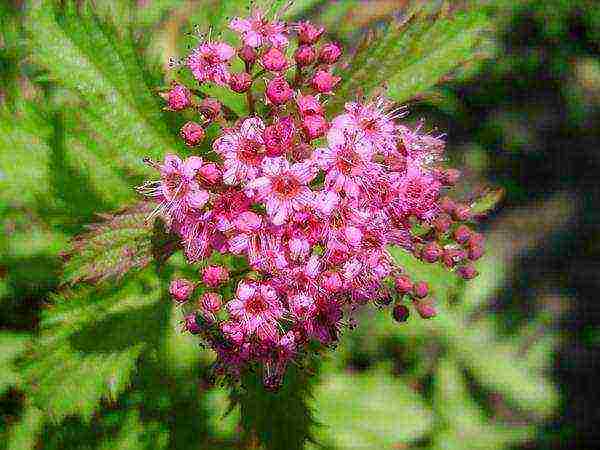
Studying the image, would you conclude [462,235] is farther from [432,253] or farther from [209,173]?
[209,173]

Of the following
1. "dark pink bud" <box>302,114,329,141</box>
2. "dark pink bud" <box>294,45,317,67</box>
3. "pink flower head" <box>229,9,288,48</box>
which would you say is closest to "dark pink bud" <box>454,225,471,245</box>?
"dark pink bud" <box>302,114,329,141</box>

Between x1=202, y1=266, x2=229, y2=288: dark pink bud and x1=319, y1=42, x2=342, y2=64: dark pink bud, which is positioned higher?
x1=319, y1=42, x2=342, y2=64: dark pink bud

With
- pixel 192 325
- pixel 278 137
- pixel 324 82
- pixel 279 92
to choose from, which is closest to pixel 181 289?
pixel 192 325

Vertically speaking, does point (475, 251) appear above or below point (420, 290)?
above

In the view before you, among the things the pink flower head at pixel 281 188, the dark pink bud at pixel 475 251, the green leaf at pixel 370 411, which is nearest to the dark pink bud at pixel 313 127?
the pink flower head at pixel 281 188

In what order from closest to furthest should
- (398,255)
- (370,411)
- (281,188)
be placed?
(281,188) < (398,255) < (370,411)

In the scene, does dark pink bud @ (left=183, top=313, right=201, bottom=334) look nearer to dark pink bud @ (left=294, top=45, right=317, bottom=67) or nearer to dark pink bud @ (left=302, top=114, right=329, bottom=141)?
dark pink bud @ (left=302, top=114, right=329, bottom=141)

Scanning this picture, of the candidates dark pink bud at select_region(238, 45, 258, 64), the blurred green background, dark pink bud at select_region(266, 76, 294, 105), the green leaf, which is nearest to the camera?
dark pink bud at select_region(266, 76, 294, 105)
